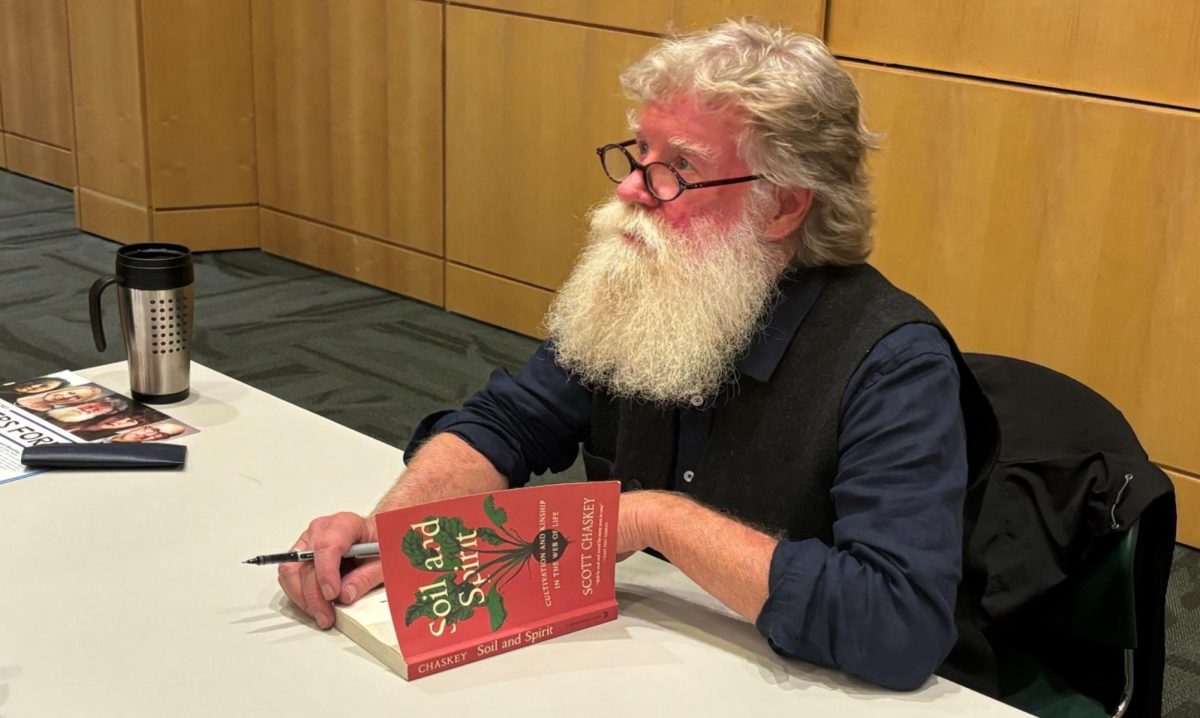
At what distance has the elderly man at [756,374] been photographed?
141cm

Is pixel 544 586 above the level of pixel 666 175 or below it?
below

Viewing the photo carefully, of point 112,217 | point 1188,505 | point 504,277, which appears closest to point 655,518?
point 1188,505

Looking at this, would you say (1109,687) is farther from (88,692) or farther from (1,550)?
(1,550)

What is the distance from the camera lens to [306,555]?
1.44 metres

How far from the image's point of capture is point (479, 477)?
1792mm

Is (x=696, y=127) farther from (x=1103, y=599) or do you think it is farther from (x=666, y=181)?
(x=1103, y=599)

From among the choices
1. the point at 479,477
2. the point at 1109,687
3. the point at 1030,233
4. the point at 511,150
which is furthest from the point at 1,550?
the point at 511,150

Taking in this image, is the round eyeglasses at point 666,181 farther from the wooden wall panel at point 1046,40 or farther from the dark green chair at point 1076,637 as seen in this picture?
the wooden wall panel at point 1046,40

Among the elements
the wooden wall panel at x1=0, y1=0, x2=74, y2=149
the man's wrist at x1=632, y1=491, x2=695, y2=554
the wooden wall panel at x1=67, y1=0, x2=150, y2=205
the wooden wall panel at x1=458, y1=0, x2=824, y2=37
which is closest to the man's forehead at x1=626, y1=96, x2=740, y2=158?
the man's wrist at x1=632, y1=491, x2=695, y2=554

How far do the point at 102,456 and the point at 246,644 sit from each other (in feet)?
1.71

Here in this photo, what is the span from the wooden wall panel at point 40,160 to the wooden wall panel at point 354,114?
1399mm

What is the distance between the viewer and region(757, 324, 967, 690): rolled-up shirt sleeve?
52.9 inches

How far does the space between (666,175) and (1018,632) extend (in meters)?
0.73

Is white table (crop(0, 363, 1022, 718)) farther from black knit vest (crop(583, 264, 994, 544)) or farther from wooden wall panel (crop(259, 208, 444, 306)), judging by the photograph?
wooden wall panel (crop(259, 208, 444, 306))
